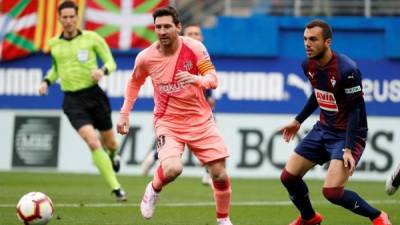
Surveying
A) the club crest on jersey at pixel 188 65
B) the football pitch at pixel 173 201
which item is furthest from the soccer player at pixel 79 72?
the club crest on jersey at pixel 188 65

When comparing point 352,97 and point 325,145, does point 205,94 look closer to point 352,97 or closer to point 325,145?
point 325,145

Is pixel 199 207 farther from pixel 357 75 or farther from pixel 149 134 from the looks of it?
pixel 149 134

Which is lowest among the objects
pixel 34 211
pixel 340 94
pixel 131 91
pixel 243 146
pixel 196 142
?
pixel 243 146

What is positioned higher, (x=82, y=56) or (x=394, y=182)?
(x=82, y=56)

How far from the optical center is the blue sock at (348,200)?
9.42 metres

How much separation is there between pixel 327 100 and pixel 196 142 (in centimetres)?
133

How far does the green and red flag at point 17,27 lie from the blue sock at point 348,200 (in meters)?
11.2

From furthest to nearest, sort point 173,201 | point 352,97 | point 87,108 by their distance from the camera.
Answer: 1. point 87,108
2. point 173,201
3. point 352,97

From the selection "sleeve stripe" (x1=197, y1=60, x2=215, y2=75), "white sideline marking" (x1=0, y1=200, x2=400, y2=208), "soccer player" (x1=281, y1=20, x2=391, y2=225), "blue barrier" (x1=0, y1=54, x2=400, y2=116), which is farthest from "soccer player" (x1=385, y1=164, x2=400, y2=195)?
"blue barrier" (x1=0, y1=54, x2=400, y2=116)

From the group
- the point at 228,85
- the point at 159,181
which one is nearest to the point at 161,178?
the point at 159,181

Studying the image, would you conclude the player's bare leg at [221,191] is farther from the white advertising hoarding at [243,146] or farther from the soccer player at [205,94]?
the white advertising hoarding at [243,146]

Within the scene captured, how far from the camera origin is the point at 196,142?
977 centimetres

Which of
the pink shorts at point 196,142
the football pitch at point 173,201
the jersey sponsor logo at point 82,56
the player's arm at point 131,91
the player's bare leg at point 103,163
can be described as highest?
the jersey sponsor logo at point 82,56

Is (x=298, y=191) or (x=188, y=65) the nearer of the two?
(x=188, y=65)
